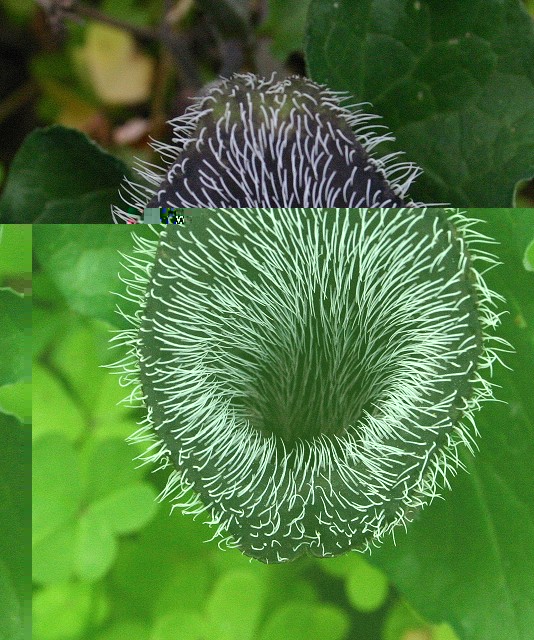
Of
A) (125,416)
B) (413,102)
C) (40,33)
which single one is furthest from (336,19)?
(40,33)

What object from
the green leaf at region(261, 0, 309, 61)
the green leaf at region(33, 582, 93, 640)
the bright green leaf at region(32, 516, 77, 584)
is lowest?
the green leaf at region(33, 582, 93, 640)

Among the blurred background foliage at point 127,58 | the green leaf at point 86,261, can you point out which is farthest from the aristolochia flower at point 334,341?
the blurred background foliage at point 127,58

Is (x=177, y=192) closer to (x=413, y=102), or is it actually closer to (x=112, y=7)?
(x=413, y=102)

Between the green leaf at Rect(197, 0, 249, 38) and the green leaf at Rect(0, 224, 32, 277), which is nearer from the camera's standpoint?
the green leaf at Rect(0, 224, 32, 277)

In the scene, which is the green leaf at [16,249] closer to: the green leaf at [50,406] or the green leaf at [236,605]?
the green leaf at [50,406]

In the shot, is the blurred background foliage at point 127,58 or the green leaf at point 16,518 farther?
the blurred background foliage at point 127,58

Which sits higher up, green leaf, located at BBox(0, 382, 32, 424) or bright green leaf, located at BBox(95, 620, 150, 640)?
green leaf, located at BBox(0, 382, 32, 424)

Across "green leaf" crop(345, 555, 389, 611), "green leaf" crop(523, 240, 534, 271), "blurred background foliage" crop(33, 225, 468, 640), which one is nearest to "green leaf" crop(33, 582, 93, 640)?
"blurred background foliage" crop(33, 225, 468, 640)

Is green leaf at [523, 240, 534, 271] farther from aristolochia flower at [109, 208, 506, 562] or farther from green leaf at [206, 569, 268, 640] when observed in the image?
green leaf at [206, 569, 268, 640]
